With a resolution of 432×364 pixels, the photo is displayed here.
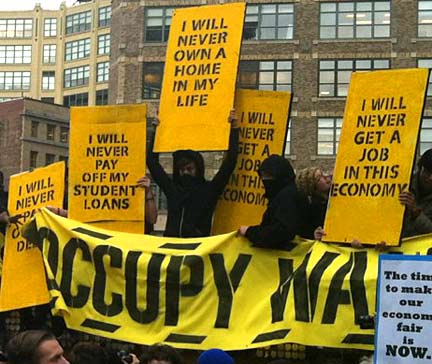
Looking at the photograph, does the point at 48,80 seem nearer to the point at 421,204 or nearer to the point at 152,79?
the point at 152,79

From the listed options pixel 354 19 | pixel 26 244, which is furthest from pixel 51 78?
pixel 26 244

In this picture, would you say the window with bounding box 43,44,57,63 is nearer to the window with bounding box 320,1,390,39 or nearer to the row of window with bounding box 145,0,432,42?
the row of window with bounding box 145,0,432,42

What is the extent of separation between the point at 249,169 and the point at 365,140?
146 centimetres

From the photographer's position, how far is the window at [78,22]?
334 feet

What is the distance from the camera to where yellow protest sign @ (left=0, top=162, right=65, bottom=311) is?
7.71 m

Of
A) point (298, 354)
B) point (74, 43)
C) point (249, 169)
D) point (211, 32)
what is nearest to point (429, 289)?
point (298, 354)

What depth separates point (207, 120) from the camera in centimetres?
736

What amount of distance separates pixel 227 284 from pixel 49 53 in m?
103

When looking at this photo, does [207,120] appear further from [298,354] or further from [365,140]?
[298,354]

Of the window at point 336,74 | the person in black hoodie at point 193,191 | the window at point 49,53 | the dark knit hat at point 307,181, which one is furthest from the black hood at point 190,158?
the window at point 49,53

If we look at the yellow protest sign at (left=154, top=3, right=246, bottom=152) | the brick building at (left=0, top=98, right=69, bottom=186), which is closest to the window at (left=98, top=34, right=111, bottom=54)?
the brick building at (left=0, top=98, right=69, bottom=186)

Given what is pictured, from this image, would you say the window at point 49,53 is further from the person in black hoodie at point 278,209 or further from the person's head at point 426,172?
the person's head at point 426,172

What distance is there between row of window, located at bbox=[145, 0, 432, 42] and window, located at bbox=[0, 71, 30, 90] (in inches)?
2474

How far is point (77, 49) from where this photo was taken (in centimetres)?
10244
